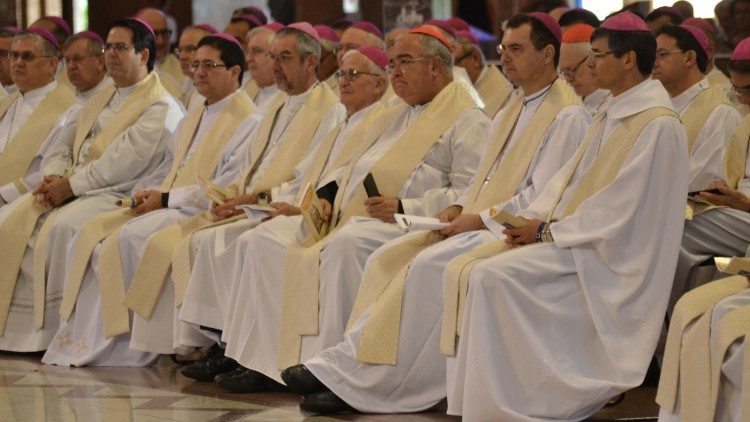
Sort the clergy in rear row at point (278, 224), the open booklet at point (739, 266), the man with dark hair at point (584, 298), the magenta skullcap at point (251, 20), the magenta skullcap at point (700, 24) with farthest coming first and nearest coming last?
the magenta skullcap at point (251, 20)
the magenta skullcap at point (700, 24)
the clergy in rear row at point (278, 224)
the man with dark hair at point (584, 298)
the open booklet at point (739, 266)

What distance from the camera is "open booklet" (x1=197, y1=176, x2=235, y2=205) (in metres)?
7.76

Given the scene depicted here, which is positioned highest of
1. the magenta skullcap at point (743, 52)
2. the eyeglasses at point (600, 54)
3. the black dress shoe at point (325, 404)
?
the eyeglasses at point (600, 54)

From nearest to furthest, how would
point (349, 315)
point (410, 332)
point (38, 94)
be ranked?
point (410, 332) → point (349, 315) → point (38, 94)

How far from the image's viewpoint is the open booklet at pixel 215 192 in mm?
7760

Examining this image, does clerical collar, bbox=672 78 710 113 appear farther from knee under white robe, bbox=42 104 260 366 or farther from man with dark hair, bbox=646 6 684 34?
knee under white robe, bbox=42 104 260 366

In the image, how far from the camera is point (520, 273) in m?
5.87

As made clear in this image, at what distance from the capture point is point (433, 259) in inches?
249

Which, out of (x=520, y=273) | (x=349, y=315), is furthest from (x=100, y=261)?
(x=520, y=273)

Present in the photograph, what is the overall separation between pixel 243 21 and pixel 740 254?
5415 mm

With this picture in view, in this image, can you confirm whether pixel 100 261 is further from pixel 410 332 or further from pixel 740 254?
pixel 740 254

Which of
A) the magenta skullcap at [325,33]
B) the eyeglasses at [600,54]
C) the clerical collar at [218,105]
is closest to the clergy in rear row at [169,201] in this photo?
the clerical collar at [218,105]

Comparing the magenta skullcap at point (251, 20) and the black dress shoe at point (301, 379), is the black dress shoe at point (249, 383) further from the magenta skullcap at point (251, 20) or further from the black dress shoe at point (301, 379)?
the magenta skullcap at point (251, 20)

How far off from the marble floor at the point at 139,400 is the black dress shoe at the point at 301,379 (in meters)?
0.11

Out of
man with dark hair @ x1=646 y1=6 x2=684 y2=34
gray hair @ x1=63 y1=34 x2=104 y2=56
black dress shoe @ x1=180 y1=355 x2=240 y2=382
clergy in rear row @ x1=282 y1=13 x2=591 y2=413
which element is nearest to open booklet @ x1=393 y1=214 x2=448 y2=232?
clergy in rear row @ x1=282 y1=13 x2=591 y2=413
